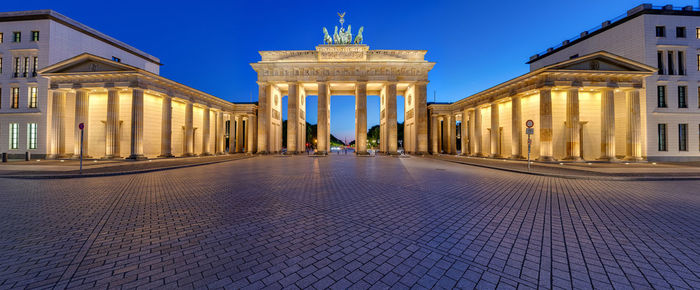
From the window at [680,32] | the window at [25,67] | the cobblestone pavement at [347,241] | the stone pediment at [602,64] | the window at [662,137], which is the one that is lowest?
the cobblestone pavement at [347,241]

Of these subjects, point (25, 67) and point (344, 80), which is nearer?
point (25, 67)

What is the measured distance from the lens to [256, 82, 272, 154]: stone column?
32.5 meters

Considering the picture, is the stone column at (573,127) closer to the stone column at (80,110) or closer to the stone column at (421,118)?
the stone column at (421,118)

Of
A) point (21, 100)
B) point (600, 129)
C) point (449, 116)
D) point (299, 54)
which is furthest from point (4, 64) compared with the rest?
point (600, 129)

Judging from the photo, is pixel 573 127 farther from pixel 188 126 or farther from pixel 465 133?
pixel 188 126

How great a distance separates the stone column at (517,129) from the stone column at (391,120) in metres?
13.6

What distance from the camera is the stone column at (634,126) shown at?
70.2 ft

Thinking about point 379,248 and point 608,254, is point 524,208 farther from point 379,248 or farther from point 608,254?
point 379,248

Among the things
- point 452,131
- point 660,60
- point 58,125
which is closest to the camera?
point 58,125

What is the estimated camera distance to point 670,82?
22.9 metres

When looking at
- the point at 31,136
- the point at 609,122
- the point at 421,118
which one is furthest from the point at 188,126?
the point at 609,122

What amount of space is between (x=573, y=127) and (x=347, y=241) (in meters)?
27.3

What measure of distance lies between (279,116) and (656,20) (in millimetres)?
46552

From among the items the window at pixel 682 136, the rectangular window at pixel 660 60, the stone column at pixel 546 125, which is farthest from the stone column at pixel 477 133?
the window at pixel 682 136
